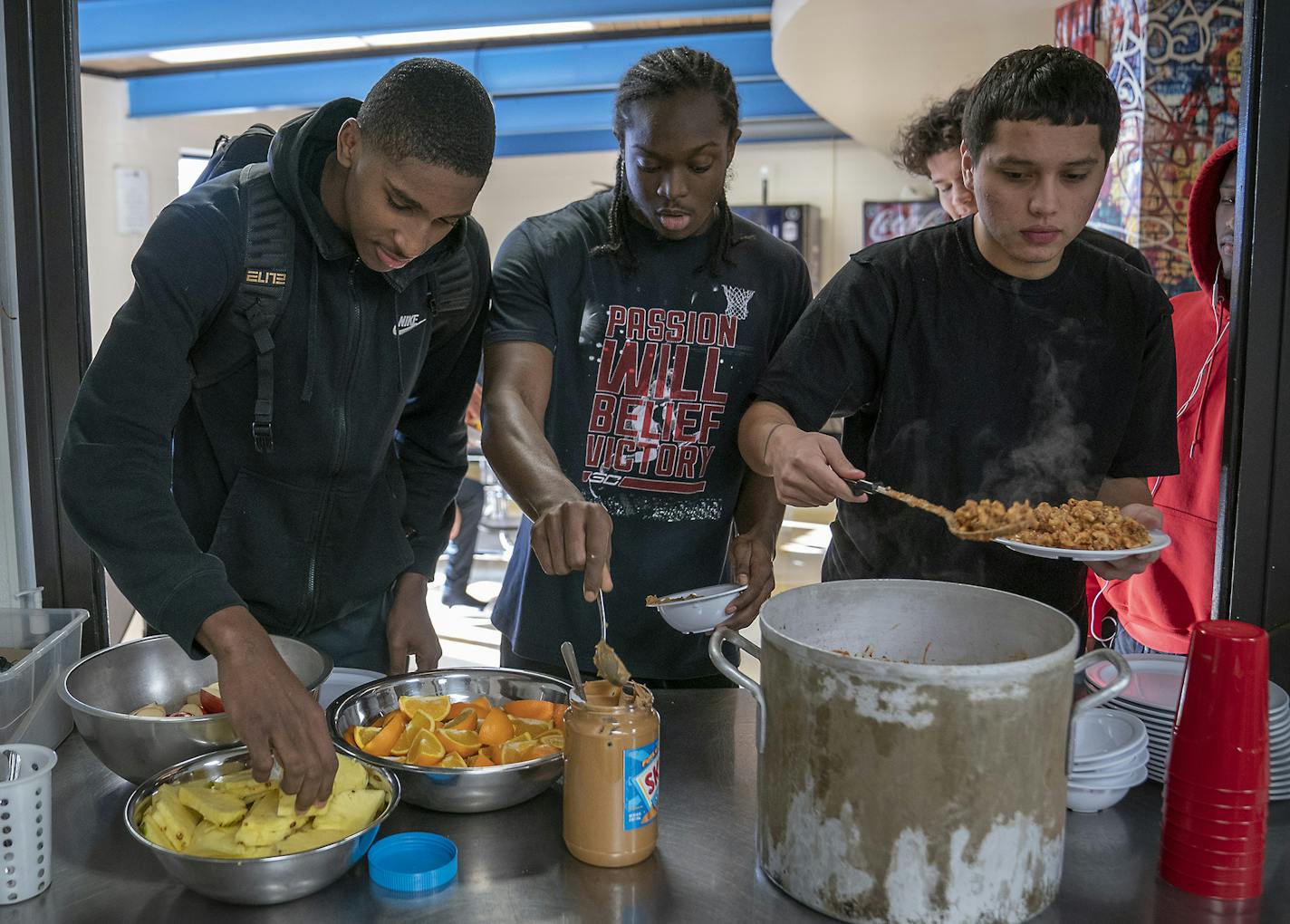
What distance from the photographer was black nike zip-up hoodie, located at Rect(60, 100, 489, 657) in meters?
1.30

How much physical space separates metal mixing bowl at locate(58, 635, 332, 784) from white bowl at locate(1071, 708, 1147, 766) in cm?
95

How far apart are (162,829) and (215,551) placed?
623mm

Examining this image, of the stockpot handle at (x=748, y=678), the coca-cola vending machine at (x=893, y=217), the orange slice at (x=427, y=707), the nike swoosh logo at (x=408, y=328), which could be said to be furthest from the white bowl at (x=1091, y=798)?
the coca-cola vending machine at (x=893, y=217)

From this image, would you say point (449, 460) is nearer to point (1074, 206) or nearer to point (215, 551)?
point (215, 551)

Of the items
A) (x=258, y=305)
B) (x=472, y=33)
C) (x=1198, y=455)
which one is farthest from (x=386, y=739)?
(x=472, y=33)

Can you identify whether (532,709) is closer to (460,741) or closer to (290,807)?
(460,741)

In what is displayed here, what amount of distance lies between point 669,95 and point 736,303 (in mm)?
372

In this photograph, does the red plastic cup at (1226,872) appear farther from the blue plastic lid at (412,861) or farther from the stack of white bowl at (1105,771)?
the blue plastic lid at (412,861)

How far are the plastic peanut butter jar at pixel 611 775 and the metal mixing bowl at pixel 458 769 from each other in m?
0.10

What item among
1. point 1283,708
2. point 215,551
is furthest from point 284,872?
point 1283,708

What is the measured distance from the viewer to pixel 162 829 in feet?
3.86

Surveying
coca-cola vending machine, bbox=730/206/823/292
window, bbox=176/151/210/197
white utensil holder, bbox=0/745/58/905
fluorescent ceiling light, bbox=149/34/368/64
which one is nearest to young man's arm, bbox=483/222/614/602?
white utensil holder, bbox=0/745/58/905

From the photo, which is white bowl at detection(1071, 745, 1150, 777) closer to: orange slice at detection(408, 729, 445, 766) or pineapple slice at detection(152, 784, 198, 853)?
orange slice at detection(408, 729, 445, 766)

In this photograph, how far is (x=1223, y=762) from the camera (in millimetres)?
1168
